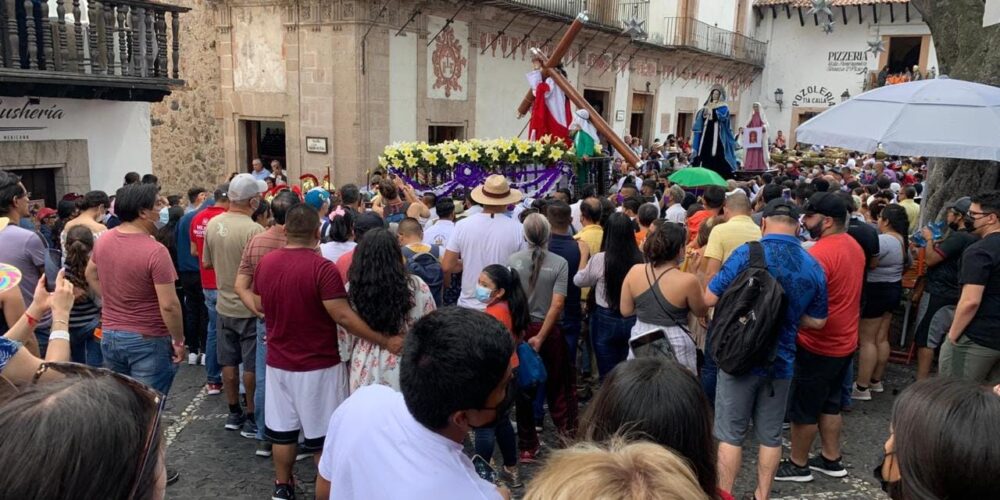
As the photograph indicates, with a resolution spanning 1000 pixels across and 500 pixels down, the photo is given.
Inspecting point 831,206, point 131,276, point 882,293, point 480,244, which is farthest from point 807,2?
point 131,276

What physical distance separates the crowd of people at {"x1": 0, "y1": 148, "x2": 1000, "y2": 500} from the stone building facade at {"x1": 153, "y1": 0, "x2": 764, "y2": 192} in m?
6.71

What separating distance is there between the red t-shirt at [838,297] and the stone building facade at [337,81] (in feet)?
32.6

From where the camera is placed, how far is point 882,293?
17.9ft

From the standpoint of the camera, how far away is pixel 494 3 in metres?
14.8

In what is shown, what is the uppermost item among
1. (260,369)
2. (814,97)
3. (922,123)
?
(814,97)

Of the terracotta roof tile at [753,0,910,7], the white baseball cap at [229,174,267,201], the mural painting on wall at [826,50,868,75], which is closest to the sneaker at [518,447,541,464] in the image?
the white baseball cap at [229,174,267,201]

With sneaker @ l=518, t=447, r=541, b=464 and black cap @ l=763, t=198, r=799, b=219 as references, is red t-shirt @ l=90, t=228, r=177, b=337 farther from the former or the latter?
black cap @ l=763, t=198, r=799, b=219

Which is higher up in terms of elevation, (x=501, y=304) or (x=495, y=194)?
(x=495, y=194)

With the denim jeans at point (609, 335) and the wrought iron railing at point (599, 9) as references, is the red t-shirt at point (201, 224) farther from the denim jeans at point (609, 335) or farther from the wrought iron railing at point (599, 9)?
the wrought iron railing at point (599, 9)

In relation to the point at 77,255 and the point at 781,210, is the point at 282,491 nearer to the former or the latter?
the point at 77,255

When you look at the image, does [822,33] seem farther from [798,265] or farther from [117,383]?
[117,383]

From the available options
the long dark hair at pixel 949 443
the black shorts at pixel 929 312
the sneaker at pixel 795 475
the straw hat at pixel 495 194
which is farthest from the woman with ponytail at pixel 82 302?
the black shorts at pixel 929 312

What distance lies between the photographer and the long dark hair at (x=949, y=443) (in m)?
1.54

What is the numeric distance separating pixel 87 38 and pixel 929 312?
32.7 feet
